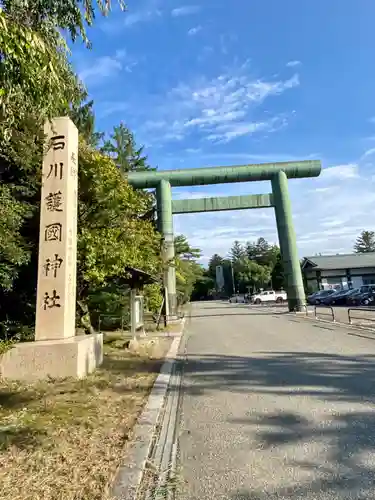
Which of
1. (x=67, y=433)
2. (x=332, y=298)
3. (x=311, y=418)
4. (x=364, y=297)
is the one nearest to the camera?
(x=67, y=433)

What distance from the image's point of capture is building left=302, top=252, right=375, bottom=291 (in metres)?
43.3

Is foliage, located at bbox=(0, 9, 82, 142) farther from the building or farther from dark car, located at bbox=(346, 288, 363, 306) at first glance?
the building

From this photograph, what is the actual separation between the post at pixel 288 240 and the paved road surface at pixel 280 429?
15.5 metres

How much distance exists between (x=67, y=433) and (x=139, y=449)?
3.06 ft

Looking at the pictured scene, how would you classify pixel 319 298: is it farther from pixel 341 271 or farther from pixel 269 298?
pixel 341 271

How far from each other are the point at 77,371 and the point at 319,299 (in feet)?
103

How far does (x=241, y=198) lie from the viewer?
23.8 metres

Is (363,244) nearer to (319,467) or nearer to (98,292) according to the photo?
(98,292)

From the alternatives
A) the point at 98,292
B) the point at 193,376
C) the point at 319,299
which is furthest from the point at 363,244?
the point at 193,376

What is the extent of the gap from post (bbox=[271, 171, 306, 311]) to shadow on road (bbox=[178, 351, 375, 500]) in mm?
15183

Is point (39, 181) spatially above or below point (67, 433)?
above

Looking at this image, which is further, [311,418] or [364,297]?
[364,297]

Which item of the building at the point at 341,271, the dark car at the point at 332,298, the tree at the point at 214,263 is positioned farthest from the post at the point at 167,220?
the tree at the point at 214,263

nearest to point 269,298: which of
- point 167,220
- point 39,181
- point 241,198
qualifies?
point 241,198
